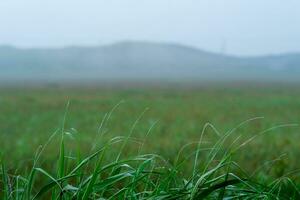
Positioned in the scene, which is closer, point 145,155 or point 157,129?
point 145,155

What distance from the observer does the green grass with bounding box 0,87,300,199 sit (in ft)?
4.74

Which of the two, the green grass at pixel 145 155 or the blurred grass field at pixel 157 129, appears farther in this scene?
the blurred grass field at pixel 157 129

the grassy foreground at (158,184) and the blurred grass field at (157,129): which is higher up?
the grassy foreground at (158,184)

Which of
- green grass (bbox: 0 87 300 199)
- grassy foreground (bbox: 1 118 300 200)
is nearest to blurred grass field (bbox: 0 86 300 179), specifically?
green grass (bbox: 0 87 300 199)

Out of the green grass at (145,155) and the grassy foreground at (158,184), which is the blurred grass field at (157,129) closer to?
the green grass at (145,155)

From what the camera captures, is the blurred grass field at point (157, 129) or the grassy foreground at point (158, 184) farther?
the blurred grass field at point (157, 129)

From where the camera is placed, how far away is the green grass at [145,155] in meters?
1.44

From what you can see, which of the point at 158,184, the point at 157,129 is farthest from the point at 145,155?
the point at 157,129

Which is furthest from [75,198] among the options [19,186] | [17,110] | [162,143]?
[17,110]

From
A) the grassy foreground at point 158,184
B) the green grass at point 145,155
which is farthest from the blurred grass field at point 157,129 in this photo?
the grassy foreground at point 158,184

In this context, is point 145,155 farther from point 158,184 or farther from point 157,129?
point 157,129

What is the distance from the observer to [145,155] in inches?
60.7

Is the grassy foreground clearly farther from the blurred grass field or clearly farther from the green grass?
the blurred grass field

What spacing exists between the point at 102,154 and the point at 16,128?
1924cm
